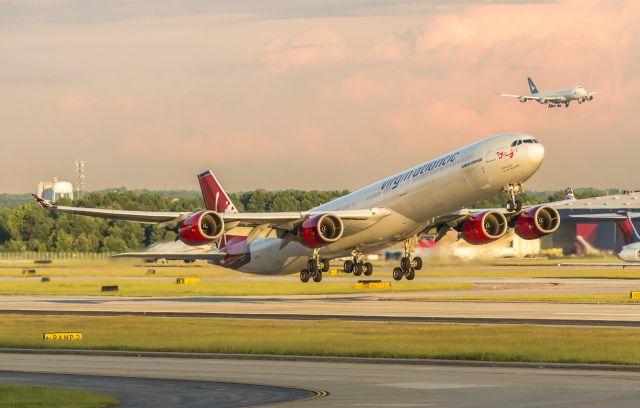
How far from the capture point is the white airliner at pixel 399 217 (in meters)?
63.5

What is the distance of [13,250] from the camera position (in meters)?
198

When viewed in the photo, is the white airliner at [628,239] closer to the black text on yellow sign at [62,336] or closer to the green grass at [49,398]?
the black text on yellow sign at [62,336]

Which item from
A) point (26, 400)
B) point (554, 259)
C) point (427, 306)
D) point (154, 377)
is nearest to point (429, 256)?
point (427, 306)

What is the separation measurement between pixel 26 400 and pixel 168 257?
64.8 metres

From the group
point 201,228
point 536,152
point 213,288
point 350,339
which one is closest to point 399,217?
point 536,152

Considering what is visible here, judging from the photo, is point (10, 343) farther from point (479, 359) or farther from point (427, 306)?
point (427, 306)

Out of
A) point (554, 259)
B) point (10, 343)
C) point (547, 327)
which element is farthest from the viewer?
point (554, 259)

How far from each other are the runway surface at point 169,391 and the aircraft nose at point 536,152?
30.4m

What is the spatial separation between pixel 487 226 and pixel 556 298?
12304mm

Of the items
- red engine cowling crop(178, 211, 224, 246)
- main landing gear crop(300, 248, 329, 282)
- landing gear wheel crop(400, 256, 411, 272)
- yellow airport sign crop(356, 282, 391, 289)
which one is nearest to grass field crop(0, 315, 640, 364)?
red engine cowling crop(178, 211, 224, 246)

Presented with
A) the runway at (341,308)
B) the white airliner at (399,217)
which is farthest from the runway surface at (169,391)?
the white airliner at (399,217)

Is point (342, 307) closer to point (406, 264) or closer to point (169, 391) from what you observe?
point (406, 264)

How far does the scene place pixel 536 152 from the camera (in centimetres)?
6291

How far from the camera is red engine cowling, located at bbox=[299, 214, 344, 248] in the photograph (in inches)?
2808
